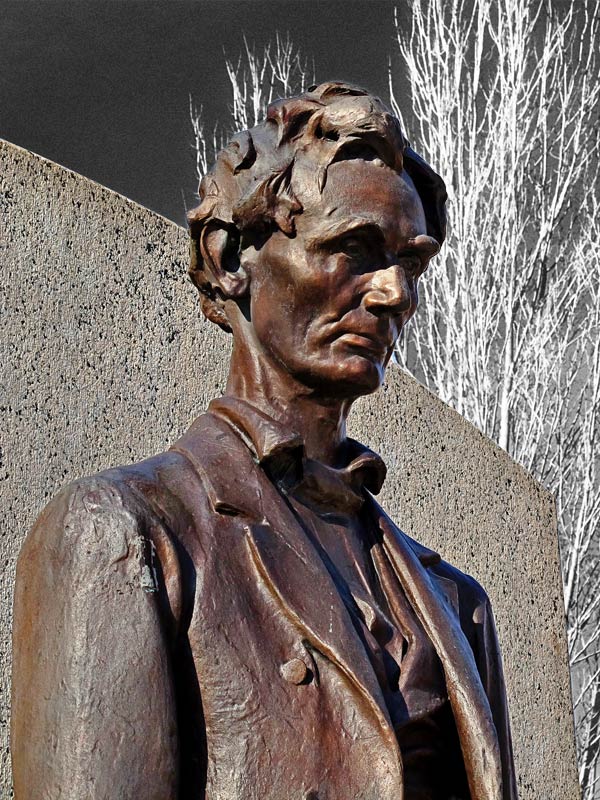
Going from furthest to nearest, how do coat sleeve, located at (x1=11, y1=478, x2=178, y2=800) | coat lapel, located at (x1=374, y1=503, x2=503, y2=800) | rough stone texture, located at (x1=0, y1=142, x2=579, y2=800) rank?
rough stone texture, located at (x1=0, y1=142, x2=579, y2=800) < coat lapel, located at (x1=374, y1=503, x2=503, y2=800) < coat sleeve, located at (x1=11, y1=478, x2=178, y2=800)

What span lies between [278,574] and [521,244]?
358 inches

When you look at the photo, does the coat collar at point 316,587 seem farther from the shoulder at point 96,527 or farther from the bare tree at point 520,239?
the bare tree at point 520,239

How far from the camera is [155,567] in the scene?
2285mm

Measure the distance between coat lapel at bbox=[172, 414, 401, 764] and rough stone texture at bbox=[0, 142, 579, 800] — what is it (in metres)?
1.04

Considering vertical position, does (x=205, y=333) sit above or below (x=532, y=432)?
below

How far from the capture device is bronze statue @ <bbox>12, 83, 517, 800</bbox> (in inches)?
87.5

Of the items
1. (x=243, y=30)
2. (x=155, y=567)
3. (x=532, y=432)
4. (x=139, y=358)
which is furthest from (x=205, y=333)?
(x=532, y=432)

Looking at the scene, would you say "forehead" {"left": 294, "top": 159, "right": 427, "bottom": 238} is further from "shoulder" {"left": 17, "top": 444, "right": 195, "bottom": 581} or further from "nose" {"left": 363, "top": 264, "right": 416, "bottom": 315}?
"shoulder" {"left": 17, "top": 444, "right": 195, "bottom": 581}

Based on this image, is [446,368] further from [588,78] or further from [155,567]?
[155,567]

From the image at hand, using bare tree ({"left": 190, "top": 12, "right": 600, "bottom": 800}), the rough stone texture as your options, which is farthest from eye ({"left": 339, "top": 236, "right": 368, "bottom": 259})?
bare tree ({"left": 190, "top": 12, "right": 600, "bottom": 800})

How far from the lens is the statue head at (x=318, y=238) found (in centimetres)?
255

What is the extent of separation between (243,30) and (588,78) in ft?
8.97

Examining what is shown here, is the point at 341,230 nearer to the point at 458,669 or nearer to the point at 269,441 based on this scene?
the point at 269,441

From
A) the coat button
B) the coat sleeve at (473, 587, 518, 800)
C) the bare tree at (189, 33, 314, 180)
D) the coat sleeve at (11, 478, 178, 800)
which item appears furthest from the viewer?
the bare tree at (189, 33, 314, 180)
